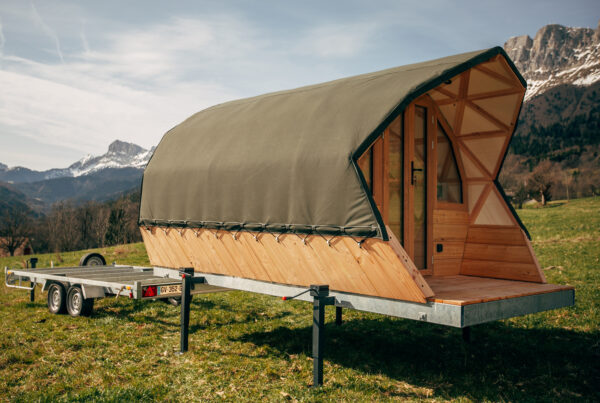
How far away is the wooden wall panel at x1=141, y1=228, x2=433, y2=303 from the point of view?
5.87 meters

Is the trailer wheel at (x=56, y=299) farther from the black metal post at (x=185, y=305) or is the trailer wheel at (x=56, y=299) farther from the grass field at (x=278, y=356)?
the black metal post at (x=185, y=305)

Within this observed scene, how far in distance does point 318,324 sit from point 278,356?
2246 mm

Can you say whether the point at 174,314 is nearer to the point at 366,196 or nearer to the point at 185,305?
the point at 185,305

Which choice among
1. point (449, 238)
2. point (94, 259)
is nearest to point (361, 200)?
point (449, 238)

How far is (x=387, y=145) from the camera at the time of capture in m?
7.38

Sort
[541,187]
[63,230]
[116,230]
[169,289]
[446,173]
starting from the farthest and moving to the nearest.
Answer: [63,230]
[116,230]
[541,187]
[446,173]
[169,289]

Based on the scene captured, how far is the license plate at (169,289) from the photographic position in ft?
27.4

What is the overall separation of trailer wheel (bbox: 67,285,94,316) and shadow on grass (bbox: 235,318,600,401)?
3565mm

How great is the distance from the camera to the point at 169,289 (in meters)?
8.48

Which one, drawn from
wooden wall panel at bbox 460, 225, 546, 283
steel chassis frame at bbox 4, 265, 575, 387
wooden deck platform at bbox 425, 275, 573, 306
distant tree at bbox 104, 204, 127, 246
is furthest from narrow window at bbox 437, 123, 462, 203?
distant tree at bbox 104, 204, 127, 246

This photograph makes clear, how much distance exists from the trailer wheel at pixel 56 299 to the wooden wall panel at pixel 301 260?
113 inches

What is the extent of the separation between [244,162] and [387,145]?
7.65 feet

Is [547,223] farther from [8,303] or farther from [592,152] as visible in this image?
[592,152]

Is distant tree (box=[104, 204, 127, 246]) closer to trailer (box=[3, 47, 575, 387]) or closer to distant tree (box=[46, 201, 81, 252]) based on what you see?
distant tree (box=[46, 201, 81, 252])
